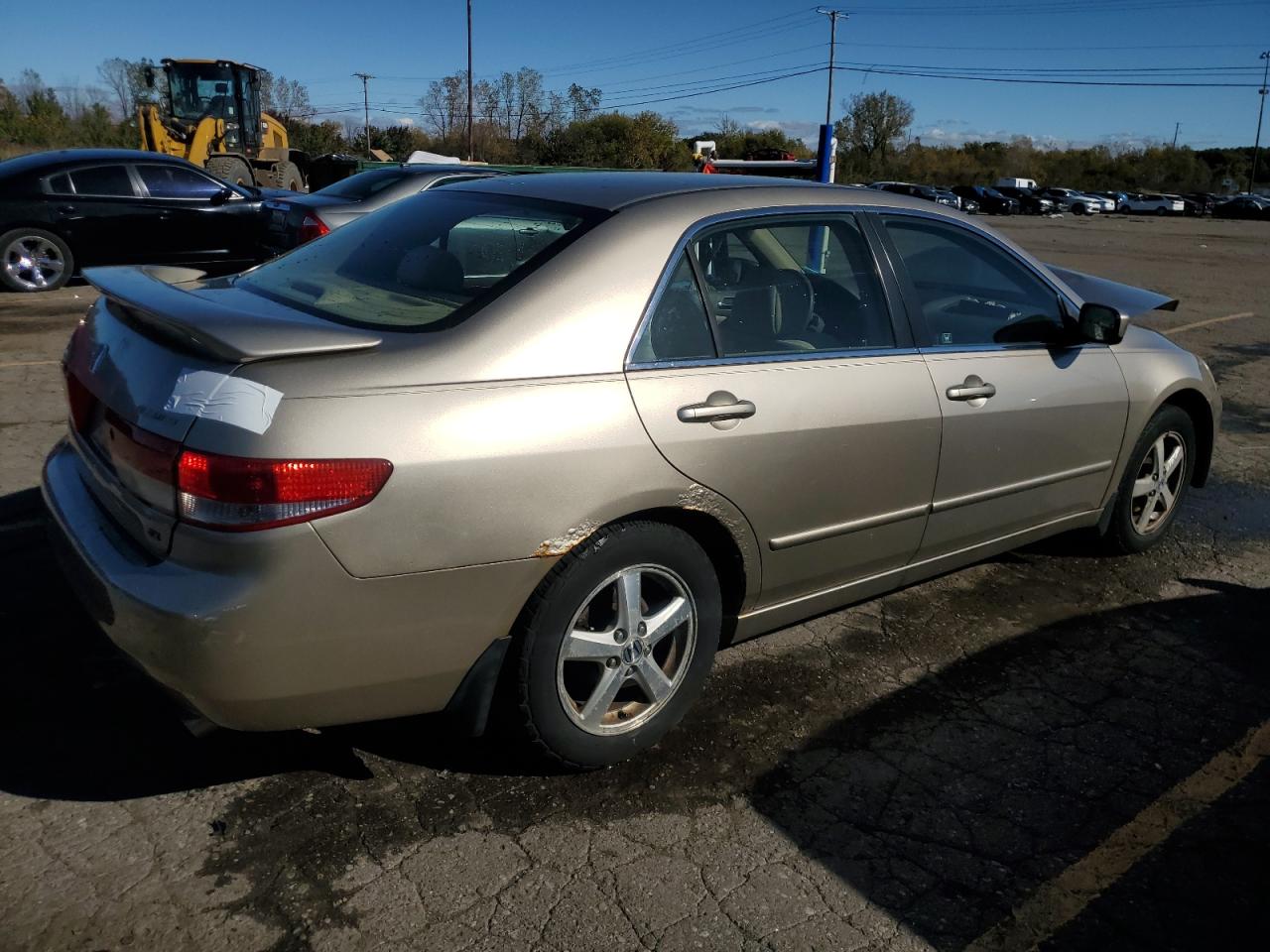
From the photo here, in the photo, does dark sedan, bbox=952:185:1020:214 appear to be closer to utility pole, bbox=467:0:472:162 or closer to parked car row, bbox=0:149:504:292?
utility pole, bbox=467:0:472:162

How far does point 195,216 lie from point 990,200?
2028 inches

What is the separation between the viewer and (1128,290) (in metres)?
5.25

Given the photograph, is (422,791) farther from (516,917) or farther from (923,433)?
(923,433)

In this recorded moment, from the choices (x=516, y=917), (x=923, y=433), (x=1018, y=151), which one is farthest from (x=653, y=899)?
(x=1018, y=151)

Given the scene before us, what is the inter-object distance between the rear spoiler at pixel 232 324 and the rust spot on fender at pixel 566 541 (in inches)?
25.4

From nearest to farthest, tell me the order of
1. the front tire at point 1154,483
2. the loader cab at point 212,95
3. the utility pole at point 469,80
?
1. the front tire at point 1154,483
2. the loader cab at point 212,95
3. the utility pole at point 469,80

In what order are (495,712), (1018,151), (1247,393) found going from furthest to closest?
(1018,151) → (1247,393) → (495,712)

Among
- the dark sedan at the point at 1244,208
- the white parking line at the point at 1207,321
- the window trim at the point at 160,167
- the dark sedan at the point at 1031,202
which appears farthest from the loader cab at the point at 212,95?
the dark sedan at the point at 1244,208

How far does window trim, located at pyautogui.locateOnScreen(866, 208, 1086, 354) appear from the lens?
3648 millimetres

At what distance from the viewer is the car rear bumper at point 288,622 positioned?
2355mm

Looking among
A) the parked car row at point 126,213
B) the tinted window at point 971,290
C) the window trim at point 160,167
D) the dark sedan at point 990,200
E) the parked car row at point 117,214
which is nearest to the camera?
the tinted window at point 971,290

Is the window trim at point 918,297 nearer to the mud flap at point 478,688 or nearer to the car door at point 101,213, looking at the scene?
the mud flap at point 478,688

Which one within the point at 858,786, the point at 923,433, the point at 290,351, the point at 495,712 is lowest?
the point at 858,786

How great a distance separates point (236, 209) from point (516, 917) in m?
11.2
